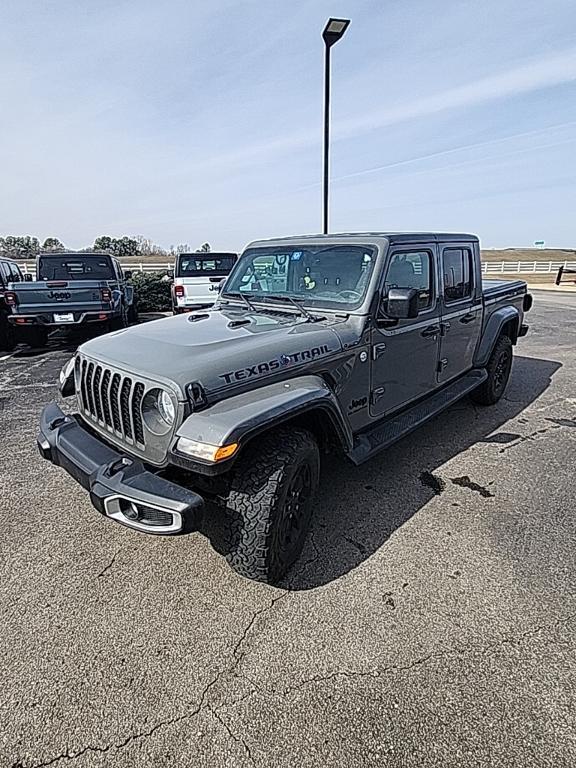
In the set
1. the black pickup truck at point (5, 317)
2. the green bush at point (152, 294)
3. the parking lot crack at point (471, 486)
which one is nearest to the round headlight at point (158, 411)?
the parking lot crack at point (471, 486)

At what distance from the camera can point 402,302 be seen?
10.8ft

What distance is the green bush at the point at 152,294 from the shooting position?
1495 cm

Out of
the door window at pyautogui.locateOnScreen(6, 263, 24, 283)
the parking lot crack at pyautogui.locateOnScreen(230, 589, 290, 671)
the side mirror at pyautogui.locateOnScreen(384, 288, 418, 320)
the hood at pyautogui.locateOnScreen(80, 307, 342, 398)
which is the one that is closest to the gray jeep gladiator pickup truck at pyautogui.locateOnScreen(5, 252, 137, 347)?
the door window at pyautogui.locateOnScreen(6, 263, 24, 283)

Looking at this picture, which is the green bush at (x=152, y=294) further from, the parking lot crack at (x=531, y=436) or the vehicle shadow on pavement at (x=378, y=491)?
the parking lot crack at (x=531, y=436)

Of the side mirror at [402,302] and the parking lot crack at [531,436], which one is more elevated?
the side mirror at [402,302]

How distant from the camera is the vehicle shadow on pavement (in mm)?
2879

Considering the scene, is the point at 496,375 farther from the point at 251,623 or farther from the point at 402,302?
the point at 251,623

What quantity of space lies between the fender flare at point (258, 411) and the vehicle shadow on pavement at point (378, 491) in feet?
2.52

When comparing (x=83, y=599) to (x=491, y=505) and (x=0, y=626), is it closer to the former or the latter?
(x=0, y=626)

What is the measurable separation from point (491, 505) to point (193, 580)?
2.16 m

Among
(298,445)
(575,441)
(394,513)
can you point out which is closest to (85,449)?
(298,445)

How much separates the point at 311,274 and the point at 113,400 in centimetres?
182

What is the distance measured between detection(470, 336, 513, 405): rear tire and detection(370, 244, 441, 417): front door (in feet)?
4.62

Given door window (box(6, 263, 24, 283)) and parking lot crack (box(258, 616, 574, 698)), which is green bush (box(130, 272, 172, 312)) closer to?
door window (box(6, 263, 24, 283))
